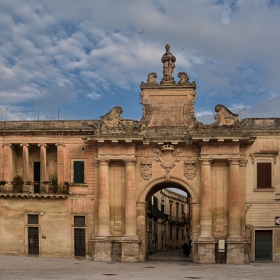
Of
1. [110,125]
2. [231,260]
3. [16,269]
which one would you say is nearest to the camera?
[16,269]

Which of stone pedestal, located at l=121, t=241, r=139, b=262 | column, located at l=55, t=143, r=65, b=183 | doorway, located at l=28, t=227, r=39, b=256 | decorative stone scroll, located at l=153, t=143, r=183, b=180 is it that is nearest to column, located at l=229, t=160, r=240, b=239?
decorative stone scroll, located at l=153, t=143, r=183, b=180

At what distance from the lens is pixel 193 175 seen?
1342 inches

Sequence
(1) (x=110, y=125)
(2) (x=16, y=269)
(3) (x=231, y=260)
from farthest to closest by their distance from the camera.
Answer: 1. (1) (x=110, y=125)
2. (3) (x=231, y=260)
3. (2) (x=16, y=269)

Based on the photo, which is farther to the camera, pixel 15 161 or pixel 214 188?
pixel 15 161

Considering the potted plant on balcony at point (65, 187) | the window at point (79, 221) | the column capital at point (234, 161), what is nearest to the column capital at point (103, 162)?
the potted plant on balcony at point (65, 187)

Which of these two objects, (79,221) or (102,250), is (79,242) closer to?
(79,221)

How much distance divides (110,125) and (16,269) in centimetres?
1221

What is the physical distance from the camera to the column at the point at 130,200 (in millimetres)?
33531

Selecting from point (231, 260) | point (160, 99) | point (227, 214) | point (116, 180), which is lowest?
point (231, 260)

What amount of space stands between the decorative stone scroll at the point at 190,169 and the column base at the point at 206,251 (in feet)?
14.5

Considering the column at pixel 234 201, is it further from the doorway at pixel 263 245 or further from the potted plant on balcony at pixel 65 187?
the potted plant on balcony at pixel 65 187

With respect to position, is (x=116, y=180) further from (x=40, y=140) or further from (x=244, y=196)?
(x=244, y=196)

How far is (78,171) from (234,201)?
1089 cm

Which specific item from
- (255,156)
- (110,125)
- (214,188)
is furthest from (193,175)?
(110,125)
